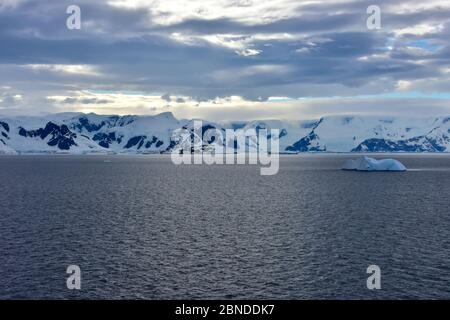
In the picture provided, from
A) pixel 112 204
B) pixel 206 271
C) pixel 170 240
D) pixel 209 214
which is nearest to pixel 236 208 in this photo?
pixel 209 214

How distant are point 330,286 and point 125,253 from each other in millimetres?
25636

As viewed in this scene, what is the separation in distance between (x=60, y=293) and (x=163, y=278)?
9.87 m

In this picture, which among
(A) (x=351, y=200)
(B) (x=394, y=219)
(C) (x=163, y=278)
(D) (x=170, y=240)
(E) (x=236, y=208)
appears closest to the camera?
Answer: (C) (x=163, y=278)

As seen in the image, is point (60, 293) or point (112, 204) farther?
point (112, 204)

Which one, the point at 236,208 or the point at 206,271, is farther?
the point at 236,208

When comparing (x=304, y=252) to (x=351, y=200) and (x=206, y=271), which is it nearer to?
(x=206, y=271)

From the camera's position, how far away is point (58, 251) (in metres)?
62.9

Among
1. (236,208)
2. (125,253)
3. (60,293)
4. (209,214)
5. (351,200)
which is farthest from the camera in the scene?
(351,200)

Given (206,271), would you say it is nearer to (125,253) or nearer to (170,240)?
(125,253)

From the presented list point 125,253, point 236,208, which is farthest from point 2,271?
point 236,208

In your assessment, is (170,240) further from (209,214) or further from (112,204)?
(112,204)
